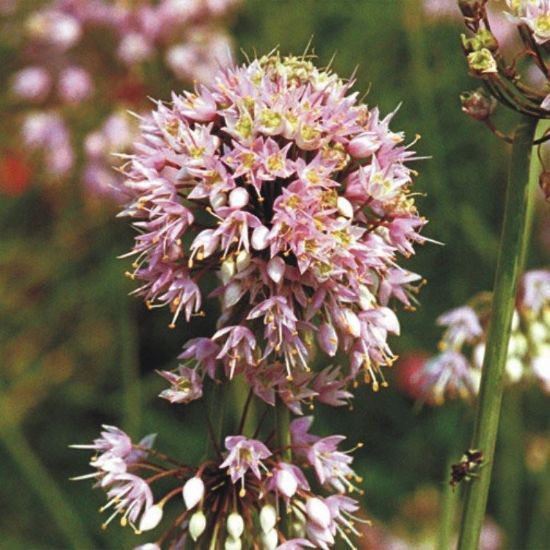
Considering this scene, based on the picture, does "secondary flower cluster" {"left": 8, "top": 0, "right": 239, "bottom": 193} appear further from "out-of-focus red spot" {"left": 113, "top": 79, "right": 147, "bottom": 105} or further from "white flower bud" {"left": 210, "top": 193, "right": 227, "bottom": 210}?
"white flower bud" {"left": 210, "top": 193, "right": 227, "bottom": 210}

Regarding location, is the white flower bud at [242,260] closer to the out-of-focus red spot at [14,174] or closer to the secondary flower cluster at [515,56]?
the secondary flower cluster at [515,56]

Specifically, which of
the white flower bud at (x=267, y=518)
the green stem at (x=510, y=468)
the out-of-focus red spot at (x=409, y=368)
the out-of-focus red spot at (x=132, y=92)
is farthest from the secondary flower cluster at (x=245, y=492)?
the out-of-focus red spot at (x=409, y=368)

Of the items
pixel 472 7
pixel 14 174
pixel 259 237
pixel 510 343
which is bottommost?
pixel 259 237

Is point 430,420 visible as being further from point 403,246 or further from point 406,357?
point 403,246

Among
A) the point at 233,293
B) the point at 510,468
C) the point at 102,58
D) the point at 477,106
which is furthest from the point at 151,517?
the point at 102,58

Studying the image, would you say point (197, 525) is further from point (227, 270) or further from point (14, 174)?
point (14, 174)
